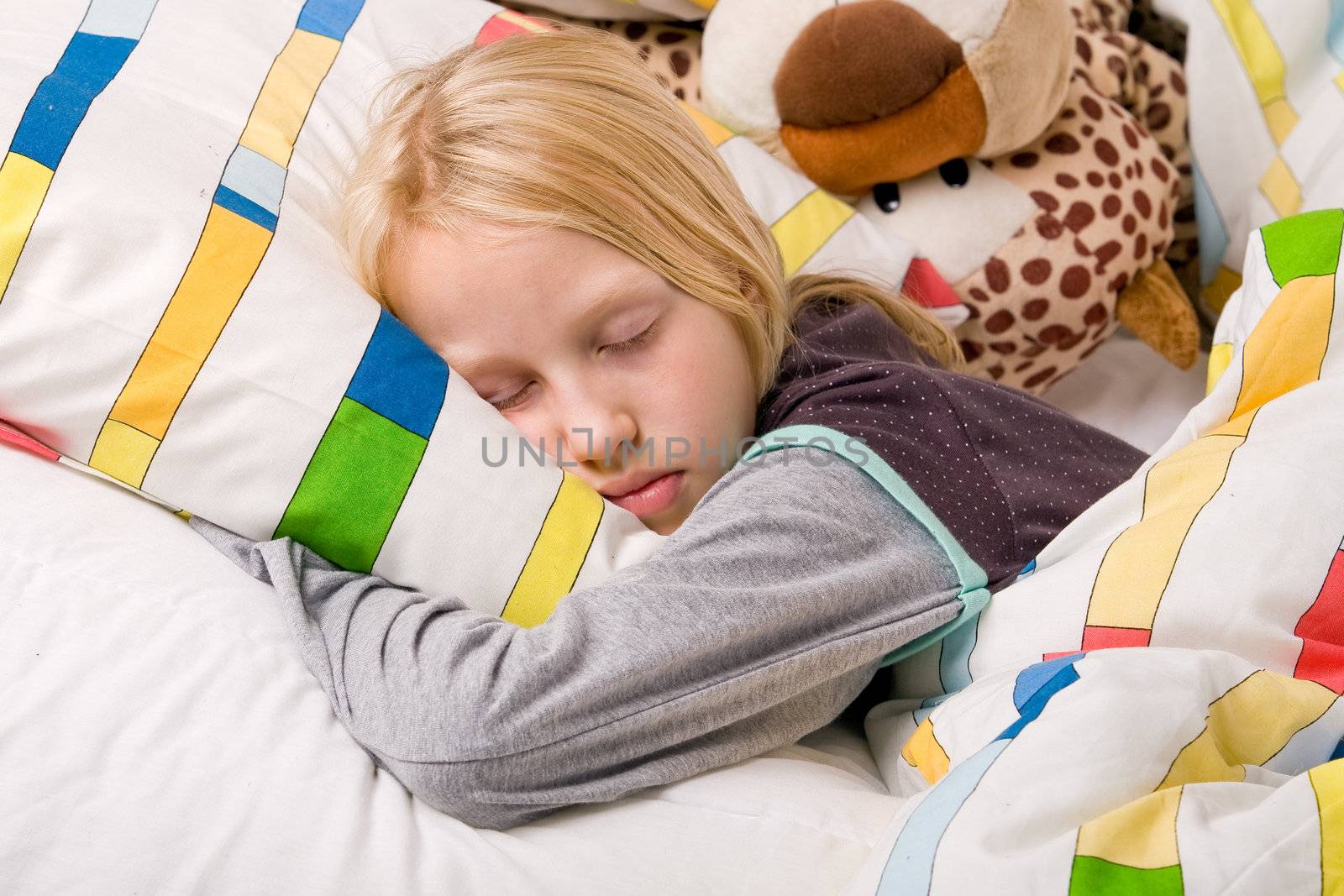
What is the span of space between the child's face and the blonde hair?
0.7 inches

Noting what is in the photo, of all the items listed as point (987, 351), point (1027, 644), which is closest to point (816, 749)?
point (1027, 644)

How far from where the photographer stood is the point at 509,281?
2.72 ft

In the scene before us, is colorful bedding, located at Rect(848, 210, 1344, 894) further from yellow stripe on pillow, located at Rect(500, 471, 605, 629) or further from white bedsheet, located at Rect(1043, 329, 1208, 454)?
white bedsheet, located at Rect(1043, 329, 1208, 454)

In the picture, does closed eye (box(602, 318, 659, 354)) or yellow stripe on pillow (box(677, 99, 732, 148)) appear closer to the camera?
closed eye (box(602, 318, 659, 354))

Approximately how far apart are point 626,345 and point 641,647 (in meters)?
0.29

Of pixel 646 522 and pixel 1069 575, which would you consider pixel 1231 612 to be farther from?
pixel 646 522

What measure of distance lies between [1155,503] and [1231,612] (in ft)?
0.32

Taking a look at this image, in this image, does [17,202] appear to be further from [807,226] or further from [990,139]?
[990,139]

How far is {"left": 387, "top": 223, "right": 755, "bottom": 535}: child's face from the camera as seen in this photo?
0.83 meters

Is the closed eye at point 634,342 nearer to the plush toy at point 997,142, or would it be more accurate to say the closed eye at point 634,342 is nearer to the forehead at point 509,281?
the forehead at point 509,281

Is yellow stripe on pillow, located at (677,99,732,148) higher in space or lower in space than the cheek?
higher

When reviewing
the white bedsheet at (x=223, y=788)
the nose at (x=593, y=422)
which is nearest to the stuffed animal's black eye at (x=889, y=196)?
the nose at (x=593, y=422)

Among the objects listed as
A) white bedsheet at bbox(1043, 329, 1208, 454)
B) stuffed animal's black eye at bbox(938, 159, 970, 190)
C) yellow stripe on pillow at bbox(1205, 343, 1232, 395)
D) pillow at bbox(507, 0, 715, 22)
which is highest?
pillow at bbox(507, 0, 715, 22)

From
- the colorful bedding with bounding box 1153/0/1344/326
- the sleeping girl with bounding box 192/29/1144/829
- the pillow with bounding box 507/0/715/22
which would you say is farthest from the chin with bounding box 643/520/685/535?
the colorful bedding with bounding box 1153/0/1344/326
